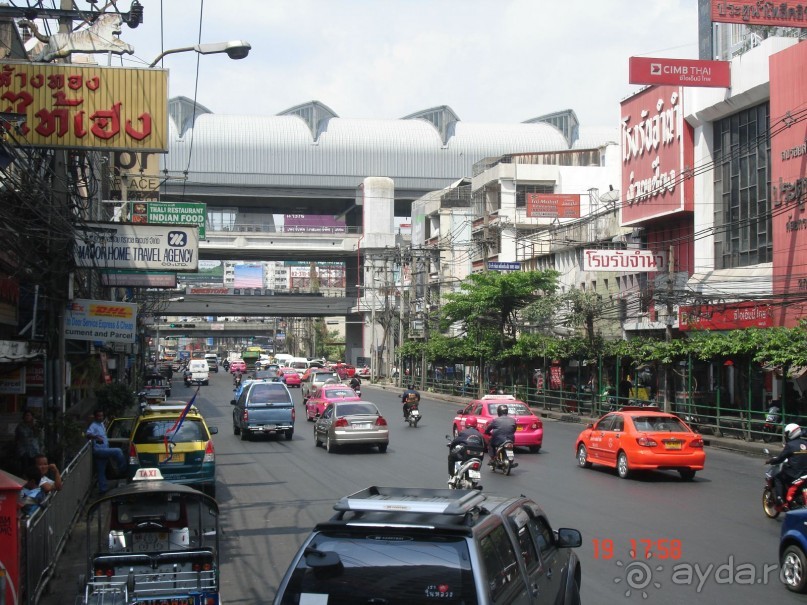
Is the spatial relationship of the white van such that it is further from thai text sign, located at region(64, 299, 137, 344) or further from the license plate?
the license plate

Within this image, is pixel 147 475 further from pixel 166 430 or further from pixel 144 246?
pixel 144 246

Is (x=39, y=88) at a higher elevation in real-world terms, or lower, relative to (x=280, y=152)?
lower

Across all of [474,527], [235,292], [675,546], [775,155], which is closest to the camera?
[474,527]

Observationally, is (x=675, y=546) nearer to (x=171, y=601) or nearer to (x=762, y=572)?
(x=762, y=572)

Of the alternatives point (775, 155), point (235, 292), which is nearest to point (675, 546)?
point (775, 155)

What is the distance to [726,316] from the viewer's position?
35.9 m

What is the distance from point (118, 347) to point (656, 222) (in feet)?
82.2

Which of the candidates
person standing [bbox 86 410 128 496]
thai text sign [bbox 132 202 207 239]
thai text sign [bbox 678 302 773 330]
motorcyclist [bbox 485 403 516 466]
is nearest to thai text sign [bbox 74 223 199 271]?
person standing [bbox 86 410 128 496]

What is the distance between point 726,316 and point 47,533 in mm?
30209

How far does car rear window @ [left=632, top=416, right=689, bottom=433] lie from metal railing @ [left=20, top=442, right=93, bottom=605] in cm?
1124

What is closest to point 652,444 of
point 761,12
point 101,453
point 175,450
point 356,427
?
point 356,427

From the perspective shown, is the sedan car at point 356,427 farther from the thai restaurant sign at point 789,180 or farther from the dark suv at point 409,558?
the dark suv at point 409,558

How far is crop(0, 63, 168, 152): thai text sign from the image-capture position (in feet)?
52.5

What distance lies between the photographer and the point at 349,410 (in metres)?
26.3
